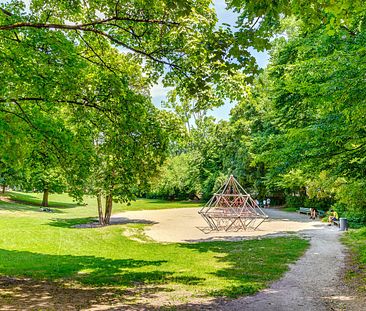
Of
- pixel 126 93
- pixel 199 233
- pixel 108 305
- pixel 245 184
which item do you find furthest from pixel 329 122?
pixel 245 184

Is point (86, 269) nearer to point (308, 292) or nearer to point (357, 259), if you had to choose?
point (308, 292)

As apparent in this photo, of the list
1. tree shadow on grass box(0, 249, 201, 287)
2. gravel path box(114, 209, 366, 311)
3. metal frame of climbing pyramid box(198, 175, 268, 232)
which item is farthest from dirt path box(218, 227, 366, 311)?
metal frame of climbing pyramid box(198, 175, 268, 232)

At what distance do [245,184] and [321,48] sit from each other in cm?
3656

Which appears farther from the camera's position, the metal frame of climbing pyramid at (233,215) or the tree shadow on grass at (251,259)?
the metal frame of climbing pyramid at (233,215)

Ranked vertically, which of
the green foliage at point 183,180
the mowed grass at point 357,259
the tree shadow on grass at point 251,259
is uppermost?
the green foliage at point 183,180

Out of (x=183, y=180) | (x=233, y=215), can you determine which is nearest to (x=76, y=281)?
(x=233, y=215)

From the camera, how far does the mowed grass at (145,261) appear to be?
9.55m

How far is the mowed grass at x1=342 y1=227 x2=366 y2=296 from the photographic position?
930cm

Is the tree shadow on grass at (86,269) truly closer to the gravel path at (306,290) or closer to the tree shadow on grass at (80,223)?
the gravel path at (306,290)

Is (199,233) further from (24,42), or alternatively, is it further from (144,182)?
(24,42)

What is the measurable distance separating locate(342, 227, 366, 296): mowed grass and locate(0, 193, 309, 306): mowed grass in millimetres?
1911

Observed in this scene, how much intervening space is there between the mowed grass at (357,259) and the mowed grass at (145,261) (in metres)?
1.91

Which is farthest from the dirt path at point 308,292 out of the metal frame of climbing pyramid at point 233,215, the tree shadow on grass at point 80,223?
the tree shadow on grass at point 80,223

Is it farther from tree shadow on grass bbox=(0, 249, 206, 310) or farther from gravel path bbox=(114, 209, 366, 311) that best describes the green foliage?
tree shadow on grass bbox=(0, 249, 206, 310)
